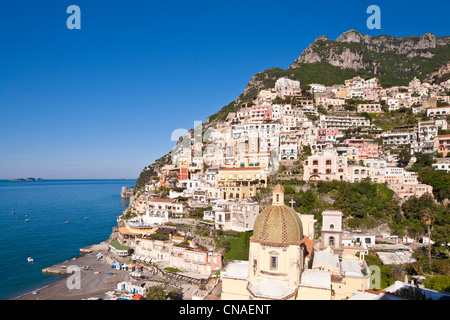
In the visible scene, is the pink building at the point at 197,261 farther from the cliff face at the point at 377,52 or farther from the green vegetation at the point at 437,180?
the cliff face at the point at 377,52

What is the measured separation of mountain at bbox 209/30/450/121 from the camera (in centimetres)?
10806

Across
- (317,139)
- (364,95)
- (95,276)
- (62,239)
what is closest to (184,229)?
(95,276)

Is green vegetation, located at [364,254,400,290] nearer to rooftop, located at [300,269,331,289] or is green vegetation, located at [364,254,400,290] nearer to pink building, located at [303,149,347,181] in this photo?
rooftop, located at [300,269,331,289]

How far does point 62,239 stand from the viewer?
5616 centimetres

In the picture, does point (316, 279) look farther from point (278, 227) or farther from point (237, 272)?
point (237, 272)

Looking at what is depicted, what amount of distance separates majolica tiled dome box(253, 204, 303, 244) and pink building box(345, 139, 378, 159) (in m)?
41.2

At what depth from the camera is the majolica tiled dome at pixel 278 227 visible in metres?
17.5

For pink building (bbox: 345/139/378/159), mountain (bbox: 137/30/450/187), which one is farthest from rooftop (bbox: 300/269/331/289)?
mountain (bbox: 137/30/450/187)

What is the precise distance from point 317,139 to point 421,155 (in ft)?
59.2

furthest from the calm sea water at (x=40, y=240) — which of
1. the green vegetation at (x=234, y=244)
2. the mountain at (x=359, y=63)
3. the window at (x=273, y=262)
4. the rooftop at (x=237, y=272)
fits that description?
the window at (x=273, y=262)

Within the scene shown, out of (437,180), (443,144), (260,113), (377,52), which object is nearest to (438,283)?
(437,180)

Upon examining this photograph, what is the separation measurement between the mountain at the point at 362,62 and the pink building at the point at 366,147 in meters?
51.0
